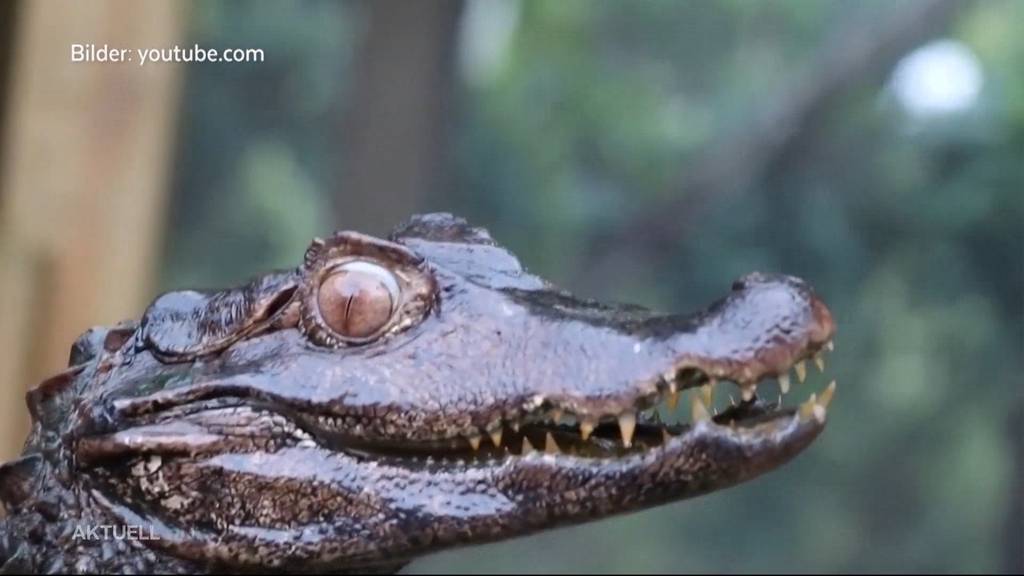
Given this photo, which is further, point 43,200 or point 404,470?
point 43,200

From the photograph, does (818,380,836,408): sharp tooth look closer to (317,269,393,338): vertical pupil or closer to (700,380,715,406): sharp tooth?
(700,380,715,406): sharp tooth

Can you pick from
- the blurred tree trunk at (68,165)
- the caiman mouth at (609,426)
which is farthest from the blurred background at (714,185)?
the caiman mouth at (609,426)

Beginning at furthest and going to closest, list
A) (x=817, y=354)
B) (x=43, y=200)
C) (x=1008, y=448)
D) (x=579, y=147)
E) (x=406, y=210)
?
(x=579, y=147)
(x=1008, y=448)
(x=406, y=210)
(x=43, y=200)
(x=817, y=354)

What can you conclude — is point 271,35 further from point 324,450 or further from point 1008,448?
point 324,450

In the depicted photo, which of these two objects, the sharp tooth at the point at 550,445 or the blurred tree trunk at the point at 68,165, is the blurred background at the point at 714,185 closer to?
the blurred tree trunk at the point at 68,165

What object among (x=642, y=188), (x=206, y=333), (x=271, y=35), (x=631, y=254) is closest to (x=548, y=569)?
(x=631, y=254)

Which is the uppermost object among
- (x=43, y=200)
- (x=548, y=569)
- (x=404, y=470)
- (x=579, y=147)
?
(x=579, y=147)

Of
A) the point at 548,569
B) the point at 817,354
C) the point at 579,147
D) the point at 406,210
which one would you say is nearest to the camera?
the point at 817,354

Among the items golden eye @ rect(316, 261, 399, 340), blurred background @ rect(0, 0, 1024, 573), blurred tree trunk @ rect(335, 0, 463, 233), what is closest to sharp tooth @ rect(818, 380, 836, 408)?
golden eye @ rect(316, 261, 399, 340)
